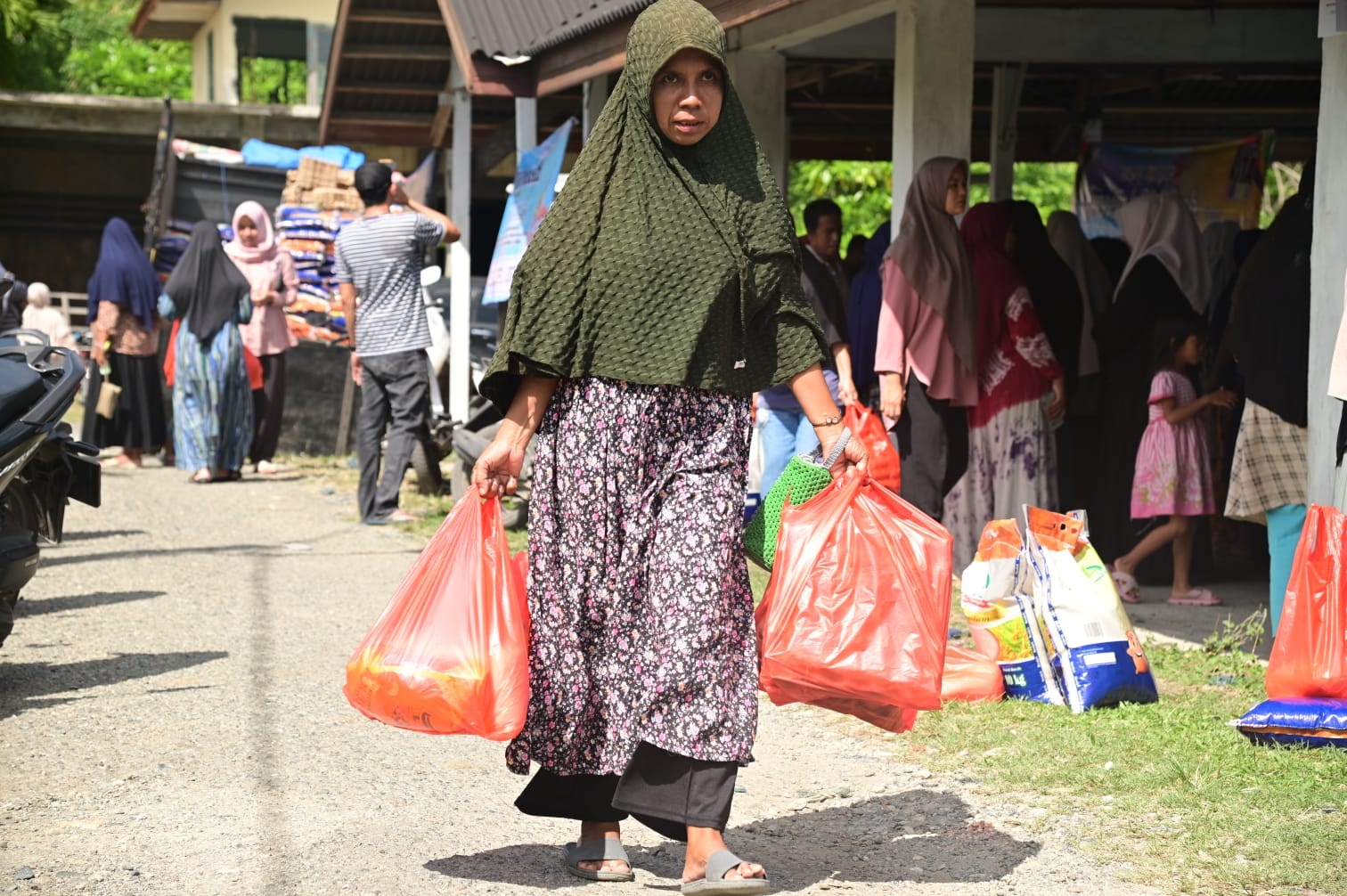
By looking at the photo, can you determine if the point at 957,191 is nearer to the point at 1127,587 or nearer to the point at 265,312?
the point at 1127,587

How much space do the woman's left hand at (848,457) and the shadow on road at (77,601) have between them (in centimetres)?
474

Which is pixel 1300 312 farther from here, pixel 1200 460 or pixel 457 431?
pixel 457 431

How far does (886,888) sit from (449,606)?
1.16 m

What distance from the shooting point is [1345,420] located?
206 inches

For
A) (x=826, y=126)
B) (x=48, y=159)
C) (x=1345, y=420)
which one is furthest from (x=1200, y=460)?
(x=48, y=159)

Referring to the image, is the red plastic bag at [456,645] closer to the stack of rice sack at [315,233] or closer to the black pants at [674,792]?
the black pants at [674,792]

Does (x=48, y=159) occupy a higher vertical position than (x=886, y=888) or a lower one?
higher

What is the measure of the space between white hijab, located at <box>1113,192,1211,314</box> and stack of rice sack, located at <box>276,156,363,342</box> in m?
9.59

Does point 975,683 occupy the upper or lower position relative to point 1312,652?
lower

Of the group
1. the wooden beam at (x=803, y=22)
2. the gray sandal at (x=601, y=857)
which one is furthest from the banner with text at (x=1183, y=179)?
the gray sandal at (x=601, y=857)

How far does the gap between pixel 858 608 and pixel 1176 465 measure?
4.36m

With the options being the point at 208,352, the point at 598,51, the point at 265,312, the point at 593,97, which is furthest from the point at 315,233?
the point at 598,51

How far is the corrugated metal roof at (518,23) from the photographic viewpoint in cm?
922

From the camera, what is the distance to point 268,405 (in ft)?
44.8
